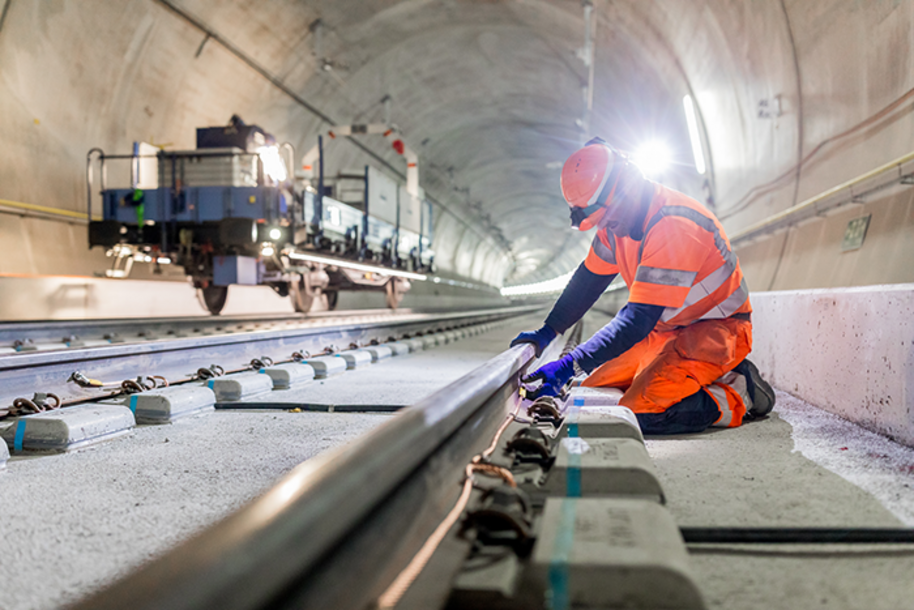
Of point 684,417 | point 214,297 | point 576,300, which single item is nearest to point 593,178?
point 576,300

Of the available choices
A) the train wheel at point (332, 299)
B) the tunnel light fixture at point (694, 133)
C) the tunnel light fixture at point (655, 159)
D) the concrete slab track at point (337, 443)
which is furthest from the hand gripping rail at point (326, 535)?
the train wheel at point (332, 299)

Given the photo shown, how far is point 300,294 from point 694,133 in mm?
8560

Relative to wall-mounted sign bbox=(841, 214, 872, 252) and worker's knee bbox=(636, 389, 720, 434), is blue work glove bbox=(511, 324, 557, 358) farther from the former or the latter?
wall-mounted sign bbox=(841, 214, 872, 252)

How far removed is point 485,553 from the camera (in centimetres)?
132

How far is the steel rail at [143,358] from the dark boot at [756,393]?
381 cm

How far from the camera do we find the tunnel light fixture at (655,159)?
12.7 m

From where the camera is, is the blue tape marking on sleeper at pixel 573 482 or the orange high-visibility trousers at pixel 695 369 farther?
the orange high-visibility trousers at pixel 695 369

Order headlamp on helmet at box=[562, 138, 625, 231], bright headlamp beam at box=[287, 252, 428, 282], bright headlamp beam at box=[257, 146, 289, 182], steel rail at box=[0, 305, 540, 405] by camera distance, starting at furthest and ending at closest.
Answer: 1. bright headlamp beam at box=[287, 252, 428, 282]
2. bright headlamp beam at box=[257, 146, 289, 182]
3. steel rail at box=[0, 305, 540, 405]
4. headlamp on helmet at box=[562, 138, 625, 231]

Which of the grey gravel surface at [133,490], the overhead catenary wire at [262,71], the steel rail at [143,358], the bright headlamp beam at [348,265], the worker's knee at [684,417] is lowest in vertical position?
the grey gravel surface at [133,490]

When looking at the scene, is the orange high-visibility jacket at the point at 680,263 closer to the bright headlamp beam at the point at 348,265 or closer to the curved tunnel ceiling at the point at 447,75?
the curved tunnel ceiling at the point at 447,75

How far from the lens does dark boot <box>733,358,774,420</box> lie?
10.6 ft

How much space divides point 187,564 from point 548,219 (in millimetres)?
38610

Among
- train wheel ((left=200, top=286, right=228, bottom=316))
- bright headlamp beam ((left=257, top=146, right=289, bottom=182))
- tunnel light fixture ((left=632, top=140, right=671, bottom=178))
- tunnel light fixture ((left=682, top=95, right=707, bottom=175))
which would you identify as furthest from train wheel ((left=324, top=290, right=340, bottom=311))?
tunnel light fixture ((left=682, top=95, right=707, bottom=175))

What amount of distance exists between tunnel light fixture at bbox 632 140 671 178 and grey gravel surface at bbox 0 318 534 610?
36.5ft
